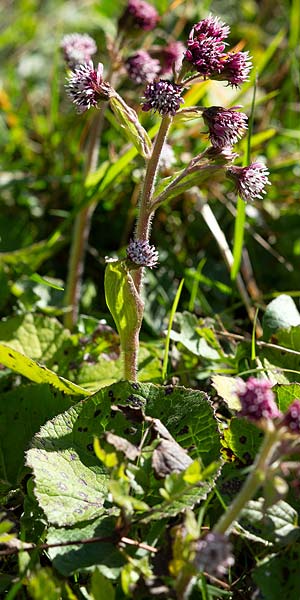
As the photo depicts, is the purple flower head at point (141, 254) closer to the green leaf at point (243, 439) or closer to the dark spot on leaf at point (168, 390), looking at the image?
the dark spot on leaf at point (168, 390)

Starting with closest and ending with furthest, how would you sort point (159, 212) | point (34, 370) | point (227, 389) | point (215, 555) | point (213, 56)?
point (215, 555) → point (213, 56) → point (227, 389) → point (34, 370) → point (159, 212)

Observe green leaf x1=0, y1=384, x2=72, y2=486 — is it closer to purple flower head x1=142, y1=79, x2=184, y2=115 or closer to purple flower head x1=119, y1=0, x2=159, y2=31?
purple flower head x1=142, y1=79, x2=184, y2=115

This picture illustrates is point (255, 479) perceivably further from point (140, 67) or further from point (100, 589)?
point (140, 67)

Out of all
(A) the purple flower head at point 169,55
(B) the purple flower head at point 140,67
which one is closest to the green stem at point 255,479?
(B) the purple flower head at point 140,67

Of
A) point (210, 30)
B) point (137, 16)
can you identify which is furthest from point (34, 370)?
point (137, 16)

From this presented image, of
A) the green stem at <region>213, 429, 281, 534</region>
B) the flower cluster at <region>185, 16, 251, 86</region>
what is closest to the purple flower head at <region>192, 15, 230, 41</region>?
the flower cluster at <region>185, 16, 251, 86</region>

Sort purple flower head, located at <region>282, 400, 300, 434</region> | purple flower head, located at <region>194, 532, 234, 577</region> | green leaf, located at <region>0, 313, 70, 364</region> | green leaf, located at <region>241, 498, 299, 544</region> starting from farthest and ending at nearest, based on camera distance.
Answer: green leaf, located at <region>0, 313, 70, 364</region>
green leaf, located at <region>241, 498, 299, 544</region>
purple flower head, located at <region>282, 400, 300, 434</region>
purple flower head, located at <region>194, 532, 234, 577</region>

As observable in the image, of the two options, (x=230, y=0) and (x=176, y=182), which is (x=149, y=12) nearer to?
(x=176, y=182)
